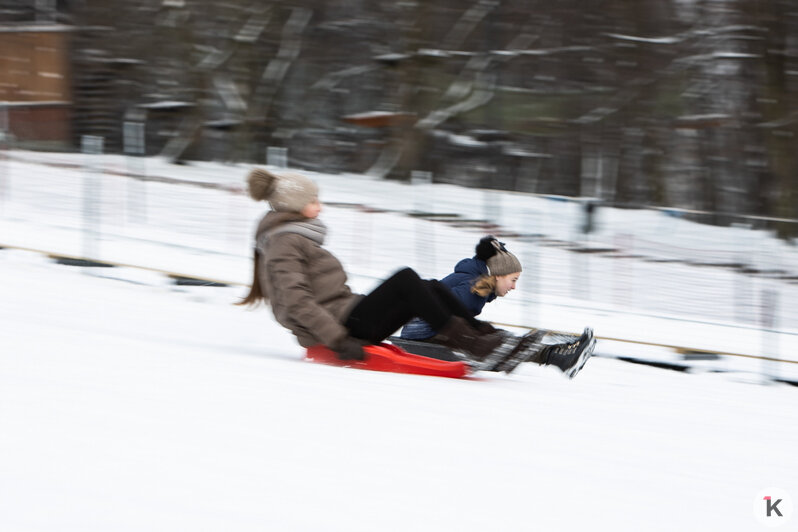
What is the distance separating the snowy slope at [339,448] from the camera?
2.51m

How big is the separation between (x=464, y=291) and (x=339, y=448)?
2174 mm

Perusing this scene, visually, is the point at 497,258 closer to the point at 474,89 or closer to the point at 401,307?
the point at 401,307

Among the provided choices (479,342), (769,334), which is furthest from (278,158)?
(479,342)

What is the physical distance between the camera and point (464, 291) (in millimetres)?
5121

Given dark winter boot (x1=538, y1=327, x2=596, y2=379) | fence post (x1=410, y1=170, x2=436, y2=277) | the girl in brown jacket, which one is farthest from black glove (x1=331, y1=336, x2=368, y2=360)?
fence post (x1=410, y1=170, x2=436, y2=277)

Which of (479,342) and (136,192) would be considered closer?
(479,342)

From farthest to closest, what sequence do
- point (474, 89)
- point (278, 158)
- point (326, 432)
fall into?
point (474, 89) < point (278, 158) < point (326, 432)

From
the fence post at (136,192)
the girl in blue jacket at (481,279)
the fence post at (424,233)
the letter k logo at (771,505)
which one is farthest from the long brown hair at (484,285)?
the fence post at (136,192)

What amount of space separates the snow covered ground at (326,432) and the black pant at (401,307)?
329 mm

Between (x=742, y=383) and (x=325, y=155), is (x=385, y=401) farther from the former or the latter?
(x=325, y=155)

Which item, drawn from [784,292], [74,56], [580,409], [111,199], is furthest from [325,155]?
[580,409]

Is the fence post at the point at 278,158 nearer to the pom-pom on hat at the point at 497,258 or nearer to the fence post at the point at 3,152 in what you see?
the fence post at the point at 3,152

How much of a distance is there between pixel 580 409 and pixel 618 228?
6471 millimetres

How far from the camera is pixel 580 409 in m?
4.23
